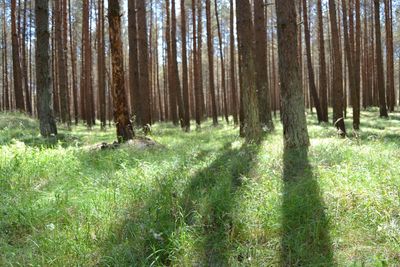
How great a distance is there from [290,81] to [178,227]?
499 centimetres

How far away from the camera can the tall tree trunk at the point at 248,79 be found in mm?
9195

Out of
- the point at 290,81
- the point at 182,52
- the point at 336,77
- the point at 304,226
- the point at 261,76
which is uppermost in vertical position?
the point at 182,52

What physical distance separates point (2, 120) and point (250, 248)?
534 inches

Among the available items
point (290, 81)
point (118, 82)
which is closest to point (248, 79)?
point (290, 81)

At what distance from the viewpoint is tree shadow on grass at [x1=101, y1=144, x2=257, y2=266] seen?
11.2ft

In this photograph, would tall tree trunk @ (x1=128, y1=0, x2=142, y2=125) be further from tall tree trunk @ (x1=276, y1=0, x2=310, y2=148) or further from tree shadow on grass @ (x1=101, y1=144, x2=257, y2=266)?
tree shadow on grass @ (x1=101, y1=144, x2=257, y2=266)

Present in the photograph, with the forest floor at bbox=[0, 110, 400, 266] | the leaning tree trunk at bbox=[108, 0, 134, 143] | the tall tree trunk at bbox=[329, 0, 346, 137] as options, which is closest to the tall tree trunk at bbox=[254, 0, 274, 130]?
the tall tree trunk at bbox=[329, 0, 346, 137]

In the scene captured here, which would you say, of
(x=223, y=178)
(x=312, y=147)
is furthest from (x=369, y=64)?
(x=223, y=178)

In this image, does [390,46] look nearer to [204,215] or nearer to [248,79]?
[248,79]

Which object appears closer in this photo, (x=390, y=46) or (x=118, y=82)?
(x=118, y=82)

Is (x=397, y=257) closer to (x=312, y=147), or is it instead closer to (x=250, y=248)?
(x=250, y=248)

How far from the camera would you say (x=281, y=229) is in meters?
3.78

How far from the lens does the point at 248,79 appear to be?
9.20 metres

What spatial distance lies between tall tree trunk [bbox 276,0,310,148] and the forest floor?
1.92 metres
